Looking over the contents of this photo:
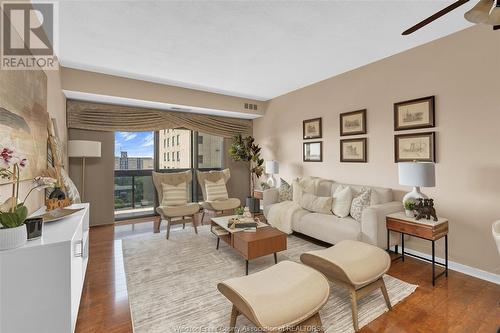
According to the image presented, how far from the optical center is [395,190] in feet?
11.0

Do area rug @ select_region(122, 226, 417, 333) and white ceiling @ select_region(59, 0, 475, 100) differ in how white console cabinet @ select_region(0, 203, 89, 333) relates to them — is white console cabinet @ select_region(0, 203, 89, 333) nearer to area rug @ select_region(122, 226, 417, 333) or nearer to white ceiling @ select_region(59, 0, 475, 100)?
area rug @ select_region(122, 226, 417, 333)

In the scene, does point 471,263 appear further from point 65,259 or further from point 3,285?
point 3,285

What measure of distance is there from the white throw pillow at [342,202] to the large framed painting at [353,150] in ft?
2.03

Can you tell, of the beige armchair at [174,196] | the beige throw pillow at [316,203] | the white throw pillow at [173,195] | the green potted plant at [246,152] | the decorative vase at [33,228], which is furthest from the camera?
the green potted plant at [246,152]

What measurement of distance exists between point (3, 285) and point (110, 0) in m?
2.31

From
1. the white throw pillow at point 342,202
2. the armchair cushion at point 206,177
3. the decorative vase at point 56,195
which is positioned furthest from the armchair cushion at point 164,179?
the white throw pillow at point 342,202

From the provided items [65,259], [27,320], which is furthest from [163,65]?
[27,320]

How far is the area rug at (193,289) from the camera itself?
1878 millimetres

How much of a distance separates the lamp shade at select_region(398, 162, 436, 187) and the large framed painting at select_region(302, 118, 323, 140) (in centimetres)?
198

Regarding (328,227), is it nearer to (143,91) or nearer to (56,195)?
(56,195)

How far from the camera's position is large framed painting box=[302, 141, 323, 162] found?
450cm

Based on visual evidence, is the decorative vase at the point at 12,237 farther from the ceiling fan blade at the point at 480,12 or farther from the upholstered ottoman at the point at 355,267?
the ceiling fan blade at the point at 480,12

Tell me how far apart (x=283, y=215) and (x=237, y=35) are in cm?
A: 267

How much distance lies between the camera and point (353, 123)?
12.8ft
